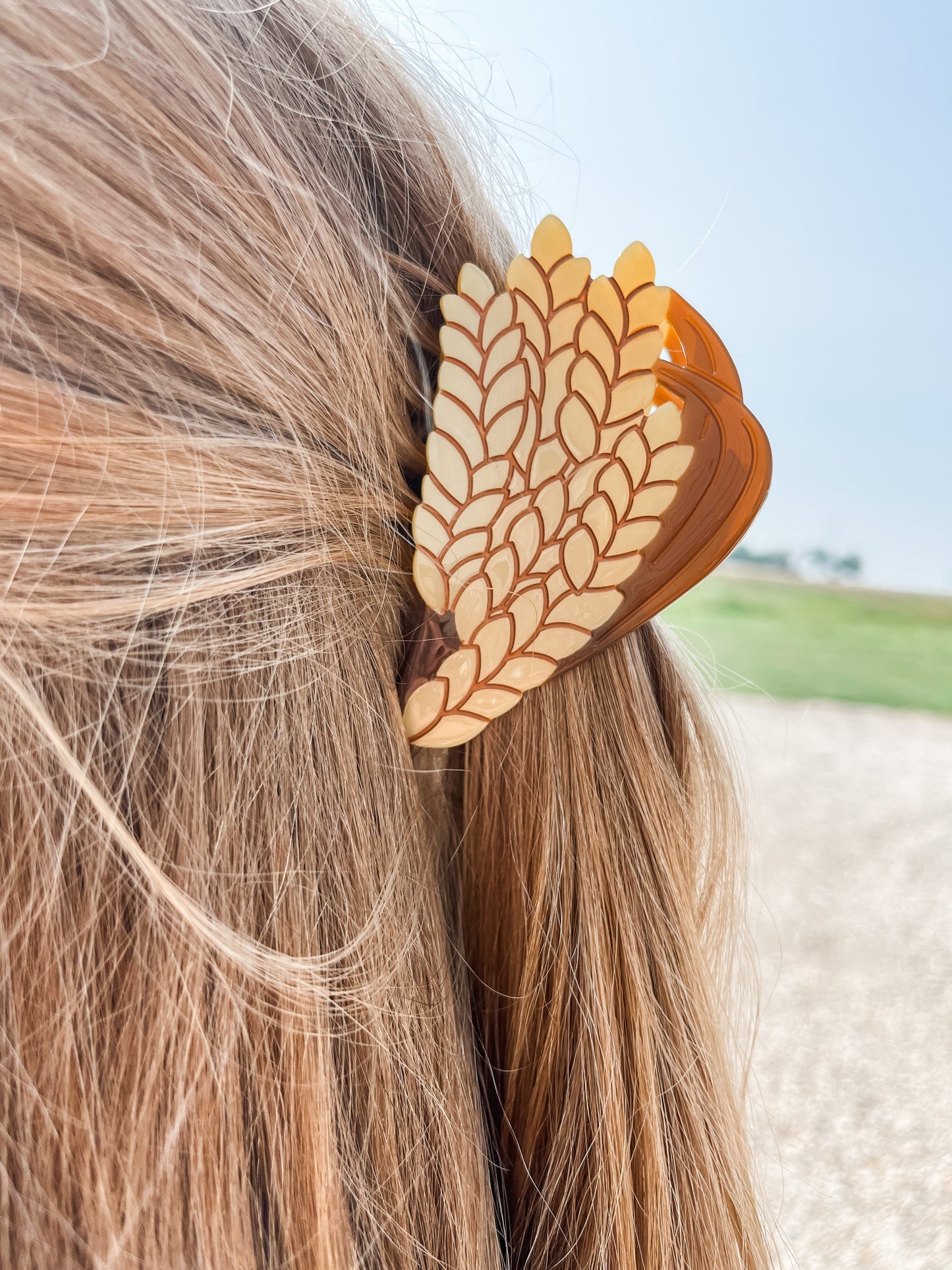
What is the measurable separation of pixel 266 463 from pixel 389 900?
0.56 ft

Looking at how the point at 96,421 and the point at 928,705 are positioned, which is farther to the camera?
the point at 928,705

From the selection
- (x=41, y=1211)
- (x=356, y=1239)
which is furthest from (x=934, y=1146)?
(x=41, y=1211)

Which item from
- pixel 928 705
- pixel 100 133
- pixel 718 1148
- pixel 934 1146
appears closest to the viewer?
pixel 100 133

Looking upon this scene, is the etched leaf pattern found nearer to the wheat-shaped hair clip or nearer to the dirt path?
the wheat-shaped hair clip

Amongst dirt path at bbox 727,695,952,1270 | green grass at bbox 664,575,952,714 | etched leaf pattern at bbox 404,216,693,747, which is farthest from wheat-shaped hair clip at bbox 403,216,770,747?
green grass at bbox 664,575,952,714

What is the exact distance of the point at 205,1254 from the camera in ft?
0.91

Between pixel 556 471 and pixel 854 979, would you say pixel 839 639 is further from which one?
pixel 556 471

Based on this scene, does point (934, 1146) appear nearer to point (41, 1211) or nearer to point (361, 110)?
point (41, 1211)

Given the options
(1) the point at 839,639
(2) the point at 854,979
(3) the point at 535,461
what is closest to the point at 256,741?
(3) the point at 535,461

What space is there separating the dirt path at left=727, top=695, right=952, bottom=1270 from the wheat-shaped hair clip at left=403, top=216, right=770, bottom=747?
0.54ft

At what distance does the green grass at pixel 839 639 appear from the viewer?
140 centimetres

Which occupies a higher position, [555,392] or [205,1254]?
[555,392]

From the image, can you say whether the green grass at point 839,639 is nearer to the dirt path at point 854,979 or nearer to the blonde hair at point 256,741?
the dirt path at point 854,979

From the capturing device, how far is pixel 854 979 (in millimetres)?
1082
